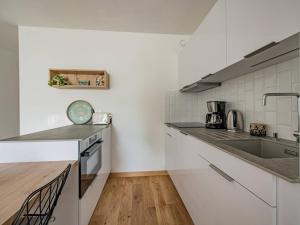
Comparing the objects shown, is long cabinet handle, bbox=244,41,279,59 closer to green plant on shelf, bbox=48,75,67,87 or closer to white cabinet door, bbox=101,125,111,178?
white cabinet door, bbox=101,125,111,178

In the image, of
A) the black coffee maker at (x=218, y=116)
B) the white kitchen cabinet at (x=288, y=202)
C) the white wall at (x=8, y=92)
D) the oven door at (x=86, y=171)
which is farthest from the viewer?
the white wall at (x=8, y=92)

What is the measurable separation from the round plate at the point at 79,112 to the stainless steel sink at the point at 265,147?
6.83 feet

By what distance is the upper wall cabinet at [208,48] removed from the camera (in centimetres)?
130

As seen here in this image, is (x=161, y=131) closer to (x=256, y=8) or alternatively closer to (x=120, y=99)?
(x=120, y=99)

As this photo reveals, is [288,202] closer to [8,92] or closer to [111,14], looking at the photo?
[111,14]

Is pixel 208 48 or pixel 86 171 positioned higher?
pixel 208 48

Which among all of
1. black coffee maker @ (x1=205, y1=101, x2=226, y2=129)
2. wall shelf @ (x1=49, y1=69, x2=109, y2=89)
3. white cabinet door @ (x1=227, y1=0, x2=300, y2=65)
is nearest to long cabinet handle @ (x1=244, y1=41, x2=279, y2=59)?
white cabinet door @ (x1=227, y1=0, x2=300, y2=65)

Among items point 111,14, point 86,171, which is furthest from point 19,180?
point 111,14

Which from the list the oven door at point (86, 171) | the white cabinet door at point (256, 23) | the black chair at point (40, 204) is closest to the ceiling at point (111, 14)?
the white cabinet door at point (256, 23)

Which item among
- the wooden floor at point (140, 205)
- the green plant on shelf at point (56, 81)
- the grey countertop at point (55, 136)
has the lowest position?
the wooden floor at point (140, 205)

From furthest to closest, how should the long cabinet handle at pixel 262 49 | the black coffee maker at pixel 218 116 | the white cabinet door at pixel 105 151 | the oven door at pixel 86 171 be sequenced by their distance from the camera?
the white cabinet door at pixel 105 151 < the black coffee maker at pixel 218 116 < the oven door at pixel 86 171 < the long cabinet handle at pixel 262 49

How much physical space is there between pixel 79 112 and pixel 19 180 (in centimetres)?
181

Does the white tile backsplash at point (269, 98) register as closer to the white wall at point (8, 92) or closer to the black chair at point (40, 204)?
the black chair at point (40, 204)

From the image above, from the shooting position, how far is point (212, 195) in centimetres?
105
